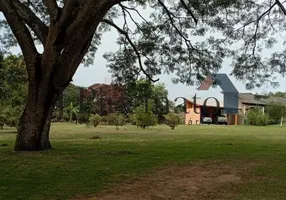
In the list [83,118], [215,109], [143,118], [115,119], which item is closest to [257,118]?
[215,109]

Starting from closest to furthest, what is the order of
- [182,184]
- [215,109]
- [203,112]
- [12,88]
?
[182,184] < [12,88] < [215,109] < [203,112]

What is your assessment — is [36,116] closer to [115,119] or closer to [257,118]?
[115,119]

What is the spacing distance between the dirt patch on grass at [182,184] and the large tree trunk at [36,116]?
378 cm

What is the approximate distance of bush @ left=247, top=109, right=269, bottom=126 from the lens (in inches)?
1709

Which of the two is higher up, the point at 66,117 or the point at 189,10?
the point at 189,10

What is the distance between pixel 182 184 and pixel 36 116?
196 inches

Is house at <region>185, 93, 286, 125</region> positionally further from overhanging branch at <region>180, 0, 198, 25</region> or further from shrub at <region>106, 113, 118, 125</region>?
overhanging branch at <region>180, 0, 198, 25</region>

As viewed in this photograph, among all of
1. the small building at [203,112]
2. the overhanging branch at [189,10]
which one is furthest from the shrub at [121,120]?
the overhanging branch at [189,10]

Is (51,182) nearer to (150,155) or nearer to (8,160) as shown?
(8,160)

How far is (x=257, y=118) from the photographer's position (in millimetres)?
43688

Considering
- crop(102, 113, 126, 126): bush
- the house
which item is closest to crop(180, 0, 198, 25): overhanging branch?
crop(102, 113, 126, 126): bush

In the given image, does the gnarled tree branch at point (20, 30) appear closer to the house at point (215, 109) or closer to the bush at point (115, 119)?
the bush at point (115, 119)

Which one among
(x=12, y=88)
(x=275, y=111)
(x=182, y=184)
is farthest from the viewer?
(x=275, y=111)

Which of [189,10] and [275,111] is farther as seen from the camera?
[275,111]
